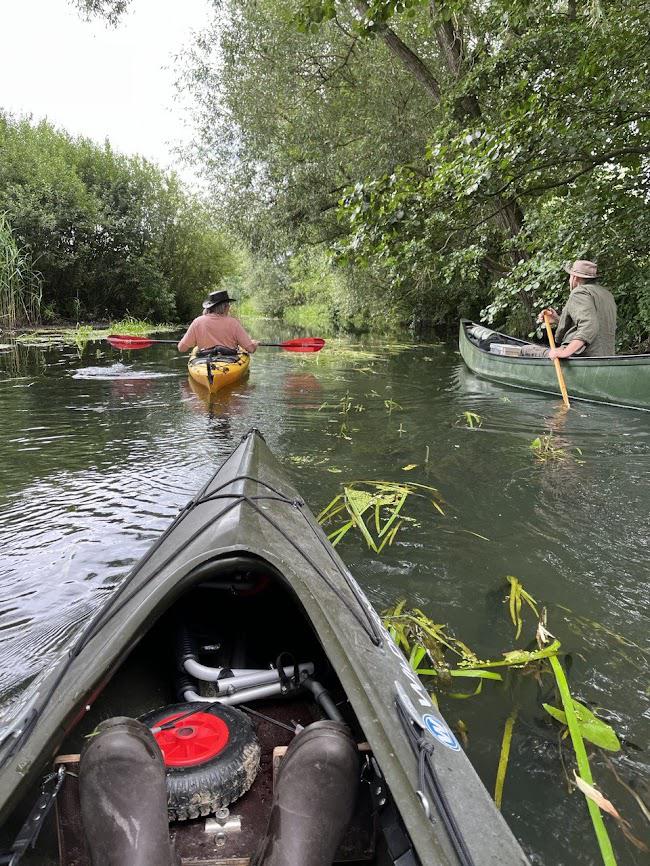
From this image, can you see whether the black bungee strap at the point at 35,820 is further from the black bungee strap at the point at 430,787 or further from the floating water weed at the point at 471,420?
the floating water weed at the point at 471,420

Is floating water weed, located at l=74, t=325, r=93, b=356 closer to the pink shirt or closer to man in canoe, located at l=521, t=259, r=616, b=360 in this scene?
the pink shirt

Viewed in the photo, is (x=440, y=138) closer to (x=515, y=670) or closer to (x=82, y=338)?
(x=515, y=670)

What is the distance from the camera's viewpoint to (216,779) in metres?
1.60

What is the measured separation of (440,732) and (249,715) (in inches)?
31.7

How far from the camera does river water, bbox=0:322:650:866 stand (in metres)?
2.13

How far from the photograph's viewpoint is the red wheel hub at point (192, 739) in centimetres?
163

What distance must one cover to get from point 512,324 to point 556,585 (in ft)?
45.7

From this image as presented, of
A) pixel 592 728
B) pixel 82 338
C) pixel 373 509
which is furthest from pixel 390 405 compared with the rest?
pixel 82 338

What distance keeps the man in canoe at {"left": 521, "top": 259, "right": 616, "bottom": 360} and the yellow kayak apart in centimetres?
469

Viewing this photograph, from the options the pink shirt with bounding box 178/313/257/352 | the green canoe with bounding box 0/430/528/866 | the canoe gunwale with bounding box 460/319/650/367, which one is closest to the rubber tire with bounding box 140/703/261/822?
the green canoe with bounding box 0/430/528/866

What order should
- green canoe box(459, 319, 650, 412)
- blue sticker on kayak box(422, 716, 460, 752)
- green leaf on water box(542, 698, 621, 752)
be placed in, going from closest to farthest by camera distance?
blue sticker on kayak box(422, 716, 460, 752), green leaf on water box(542, 698, 621, 752), green canoe box(459, 319, 650, 412)

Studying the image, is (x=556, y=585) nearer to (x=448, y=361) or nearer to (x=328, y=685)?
(x=328, y=685)

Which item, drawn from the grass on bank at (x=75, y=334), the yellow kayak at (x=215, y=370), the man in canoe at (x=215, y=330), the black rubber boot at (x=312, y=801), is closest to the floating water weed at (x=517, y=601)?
the black rubber boot at (x=312, y=801)

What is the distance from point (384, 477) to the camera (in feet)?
16.2
